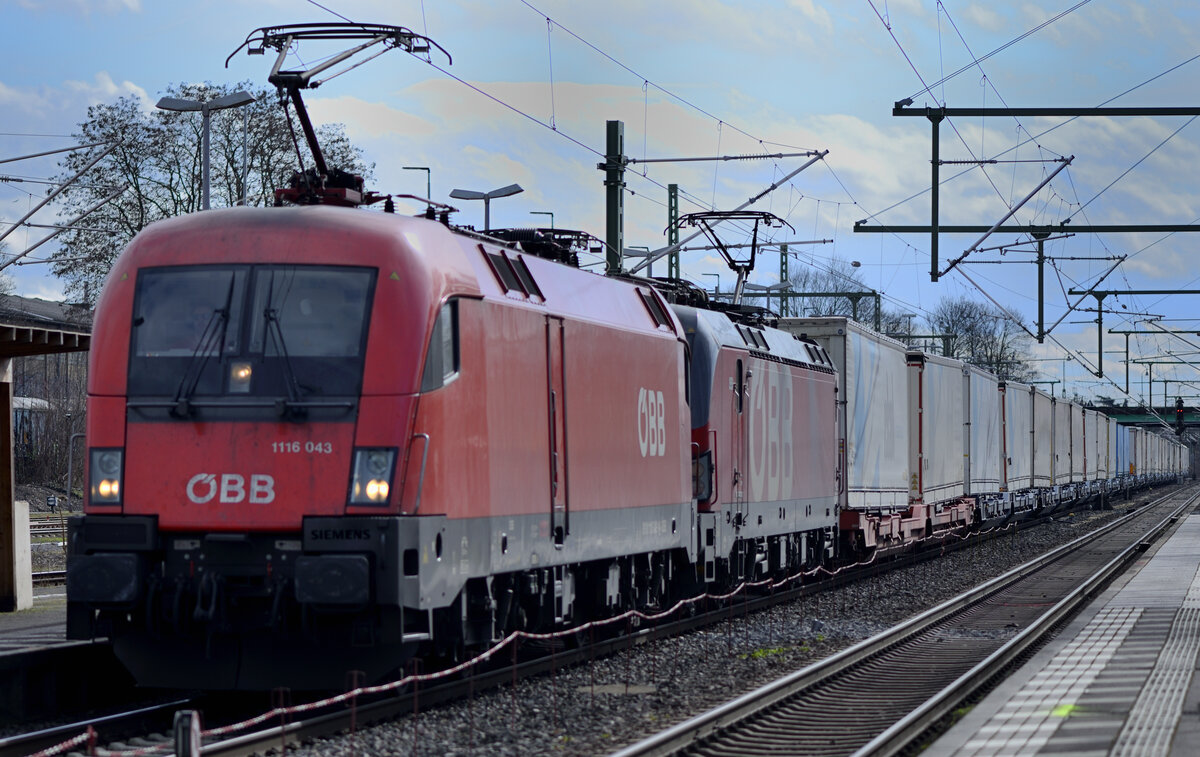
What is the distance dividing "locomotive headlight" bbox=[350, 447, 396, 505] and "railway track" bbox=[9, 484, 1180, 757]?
1321 mm

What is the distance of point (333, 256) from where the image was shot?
10891 mm

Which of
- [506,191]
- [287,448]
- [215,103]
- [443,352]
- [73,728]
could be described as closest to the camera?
[73,728]

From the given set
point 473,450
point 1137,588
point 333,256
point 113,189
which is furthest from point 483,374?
point 113,189

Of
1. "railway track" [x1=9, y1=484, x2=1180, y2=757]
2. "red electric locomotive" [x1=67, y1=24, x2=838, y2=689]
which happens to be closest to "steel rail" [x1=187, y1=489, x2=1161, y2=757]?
"railway track" [x1=9, y1=484, x2=1180, y2=757]

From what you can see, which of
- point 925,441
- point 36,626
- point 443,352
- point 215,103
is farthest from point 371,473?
point 925,441

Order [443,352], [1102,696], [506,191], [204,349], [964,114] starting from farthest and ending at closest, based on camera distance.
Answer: [506,191], [964,114], [1102,696], [443,352], [204,349]

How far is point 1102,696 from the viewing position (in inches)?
480

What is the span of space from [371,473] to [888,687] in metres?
5.60

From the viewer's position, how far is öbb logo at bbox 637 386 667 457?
15.6 meters

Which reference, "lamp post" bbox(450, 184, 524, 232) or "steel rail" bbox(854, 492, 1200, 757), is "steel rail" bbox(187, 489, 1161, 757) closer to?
"steel rail" bbox(854, 492, 1200, 757)

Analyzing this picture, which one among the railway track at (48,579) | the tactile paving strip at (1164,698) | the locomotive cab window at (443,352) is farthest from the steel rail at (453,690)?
the railway track at (48,579)

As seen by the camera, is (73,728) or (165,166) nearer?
(73,728)

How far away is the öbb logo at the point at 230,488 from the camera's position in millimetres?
10422

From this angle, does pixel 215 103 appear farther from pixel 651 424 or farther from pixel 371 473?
pixel 371 473
